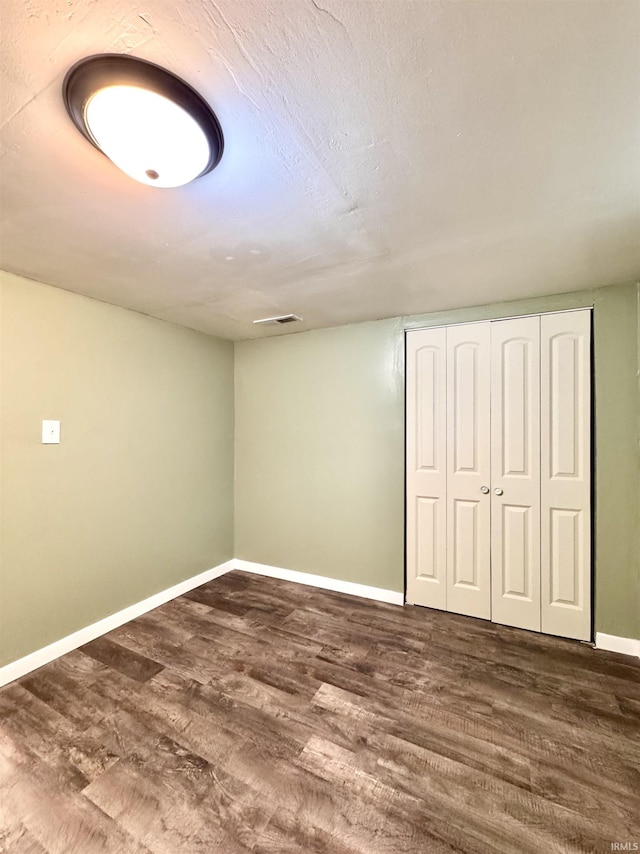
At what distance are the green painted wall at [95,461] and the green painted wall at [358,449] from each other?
470 mm

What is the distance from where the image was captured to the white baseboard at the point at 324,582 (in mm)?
2846

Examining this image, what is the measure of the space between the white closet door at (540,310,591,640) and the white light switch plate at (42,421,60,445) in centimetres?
315

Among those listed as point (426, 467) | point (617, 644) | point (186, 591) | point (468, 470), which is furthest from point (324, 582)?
point (617, 644)

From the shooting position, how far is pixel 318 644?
2.27 m

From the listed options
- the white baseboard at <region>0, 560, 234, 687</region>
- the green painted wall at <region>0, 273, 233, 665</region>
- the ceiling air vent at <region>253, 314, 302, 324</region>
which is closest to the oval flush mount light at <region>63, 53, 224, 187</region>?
the green painted wall at <region>0, 273, 233, 665</region>

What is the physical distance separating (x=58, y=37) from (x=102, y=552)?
2.55 metres

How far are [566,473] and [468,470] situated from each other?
601 millimetres

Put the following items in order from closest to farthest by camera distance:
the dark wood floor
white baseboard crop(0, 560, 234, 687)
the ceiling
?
the ceiling < the dark wood floor < white baseboard crop(0, 560, 234, 687)

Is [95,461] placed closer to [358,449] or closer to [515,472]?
[358,449]

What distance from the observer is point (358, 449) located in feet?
9.86

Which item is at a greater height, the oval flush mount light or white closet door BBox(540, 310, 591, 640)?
the oval flush mount light

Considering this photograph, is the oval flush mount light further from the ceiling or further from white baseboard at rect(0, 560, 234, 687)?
white baseboard at rect(0, 560, 234, 687)

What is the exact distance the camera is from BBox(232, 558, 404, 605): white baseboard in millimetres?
2846

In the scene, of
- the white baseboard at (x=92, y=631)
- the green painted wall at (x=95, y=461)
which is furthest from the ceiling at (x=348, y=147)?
the white baseboard at (x=92, y=631)
